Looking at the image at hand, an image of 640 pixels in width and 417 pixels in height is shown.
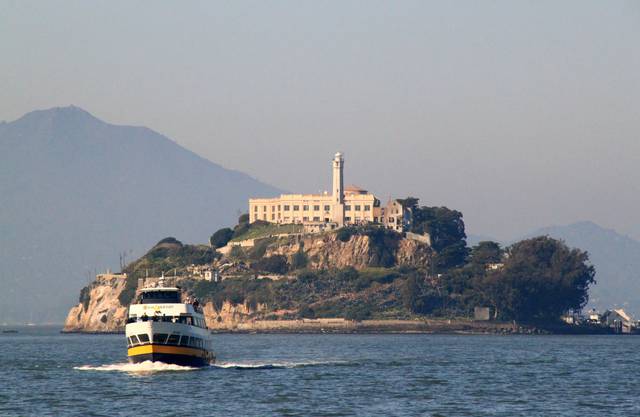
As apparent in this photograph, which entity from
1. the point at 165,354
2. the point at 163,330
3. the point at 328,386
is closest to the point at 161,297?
the point at 165,354

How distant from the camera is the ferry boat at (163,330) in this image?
375ft

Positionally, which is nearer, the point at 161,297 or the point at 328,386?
the point at 328,386

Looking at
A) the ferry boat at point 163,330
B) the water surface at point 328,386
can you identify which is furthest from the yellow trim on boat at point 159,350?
the water surface at point 328,386

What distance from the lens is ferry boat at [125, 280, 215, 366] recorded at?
114 meters

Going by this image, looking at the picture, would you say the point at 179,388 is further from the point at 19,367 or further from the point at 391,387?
the point at 19,367

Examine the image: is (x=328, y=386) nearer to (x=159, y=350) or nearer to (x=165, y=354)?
(x=165, y=354)

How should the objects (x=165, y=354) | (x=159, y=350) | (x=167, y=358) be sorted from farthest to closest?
1. (x=167, y=358)
2. (x=165, y=354)
3. (x=159, y=350)

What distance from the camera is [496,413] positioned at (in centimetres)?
8681

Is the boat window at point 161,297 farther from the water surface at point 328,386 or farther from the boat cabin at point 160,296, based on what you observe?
the water surface at point 328,386

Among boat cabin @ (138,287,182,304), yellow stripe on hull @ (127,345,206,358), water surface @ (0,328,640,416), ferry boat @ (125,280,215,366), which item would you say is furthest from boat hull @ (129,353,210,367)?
boat cabin @ (138,287,182,304)

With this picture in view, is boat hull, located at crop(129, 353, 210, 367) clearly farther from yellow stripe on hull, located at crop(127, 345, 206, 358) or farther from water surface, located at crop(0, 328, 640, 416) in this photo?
water surface, located at crop(0, 328, 640, 416)

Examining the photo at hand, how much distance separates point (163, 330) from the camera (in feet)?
374

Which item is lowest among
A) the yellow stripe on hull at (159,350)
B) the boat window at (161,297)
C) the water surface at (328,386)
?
the water surface at (328,386)

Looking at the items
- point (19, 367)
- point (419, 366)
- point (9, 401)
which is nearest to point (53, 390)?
point (9, 401)
